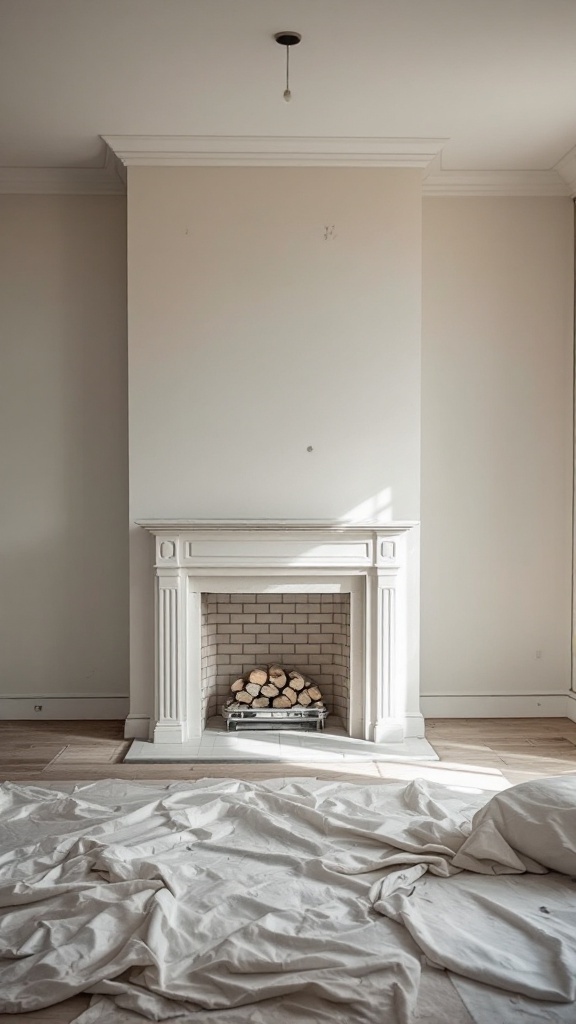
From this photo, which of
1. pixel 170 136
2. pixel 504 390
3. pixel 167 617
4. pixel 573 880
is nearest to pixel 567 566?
pixel 504 390

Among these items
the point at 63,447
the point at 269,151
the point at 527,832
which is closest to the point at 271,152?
the point at 269,151

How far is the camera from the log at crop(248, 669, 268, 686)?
5.18 meters

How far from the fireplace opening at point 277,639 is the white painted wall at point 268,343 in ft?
1.67

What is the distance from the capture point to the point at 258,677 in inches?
205

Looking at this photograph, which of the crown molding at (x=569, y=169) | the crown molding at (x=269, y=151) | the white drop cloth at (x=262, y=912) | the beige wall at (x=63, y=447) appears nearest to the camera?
the white drop cloth at (x=262, y=912)

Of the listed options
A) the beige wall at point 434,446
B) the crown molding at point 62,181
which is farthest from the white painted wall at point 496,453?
the crown molding at point 62,181

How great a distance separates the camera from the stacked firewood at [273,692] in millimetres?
5160

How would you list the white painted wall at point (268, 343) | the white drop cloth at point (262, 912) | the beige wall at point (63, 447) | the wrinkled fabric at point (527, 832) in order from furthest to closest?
the beige wall at point (63, 447), the white painted wall at point (268, 343), the wrinkled fabric at point (527, 832), the white drop cloth at point (262, 912)

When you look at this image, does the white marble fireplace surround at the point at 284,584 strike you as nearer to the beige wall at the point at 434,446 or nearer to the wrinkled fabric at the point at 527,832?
the beige wall at the point at 434,446

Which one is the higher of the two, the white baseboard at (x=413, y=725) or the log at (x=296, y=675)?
the log at (x=296, y=675)

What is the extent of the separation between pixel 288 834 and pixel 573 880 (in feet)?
3.16

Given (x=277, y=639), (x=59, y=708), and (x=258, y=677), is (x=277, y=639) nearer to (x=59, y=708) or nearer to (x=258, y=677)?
(x=258, y=677)

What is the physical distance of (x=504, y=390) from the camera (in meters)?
5.46

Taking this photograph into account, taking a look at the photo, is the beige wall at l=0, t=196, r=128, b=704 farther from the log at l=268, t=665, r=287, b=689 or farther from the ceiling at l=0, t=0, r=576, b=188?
the log at l=268, t=665, r=287, b=689
